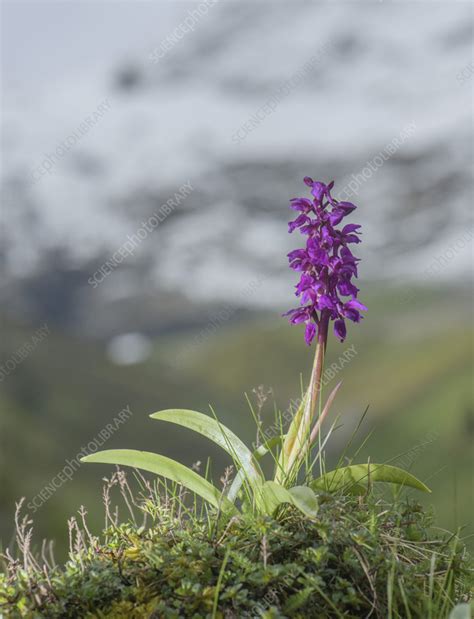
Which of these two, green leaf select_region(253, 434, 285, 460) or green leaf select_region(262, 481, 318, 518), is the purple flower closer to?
green leaf select_region(253, 434, 285, 460)

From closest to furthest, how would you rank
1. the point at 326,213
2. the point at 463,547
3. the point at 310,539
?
the point at 310,539 → the point at 463,547 → the point at 326,213

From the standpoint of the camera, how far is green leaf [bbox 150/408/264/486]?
4.75m

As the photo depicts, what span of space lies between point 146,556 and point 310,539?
1061 mm

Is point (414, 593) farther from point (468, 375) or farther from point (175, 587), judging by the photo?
point (468, 375)

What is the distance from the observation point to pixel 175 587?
385cm

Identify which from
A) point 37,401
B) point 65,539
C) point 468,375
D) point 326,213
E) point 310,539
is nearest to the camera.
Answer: point 310,539

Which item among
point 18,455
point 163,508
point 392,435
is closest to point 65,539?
point 18,455

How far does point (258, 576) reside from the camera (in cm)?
366

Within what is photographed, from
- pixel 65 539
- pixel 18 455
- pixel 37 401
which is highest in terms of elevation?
pixel 37 401

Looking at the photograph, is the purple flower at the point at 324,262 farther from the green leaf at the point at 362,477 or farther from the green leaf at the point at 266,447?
the green leaf at the point at 362,477

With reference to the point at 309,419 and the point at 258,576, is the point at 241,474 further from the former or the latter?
the point at 258,576

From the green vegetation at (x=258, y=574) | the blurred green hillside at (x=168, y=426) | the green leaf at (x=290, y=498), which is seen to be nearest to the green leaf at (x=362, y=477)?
the blurred green hillside at (x=168, y=426)

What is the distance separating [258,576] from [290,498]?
50cm

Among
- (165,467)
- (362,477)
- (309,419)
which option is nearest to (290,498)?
(309,419)
